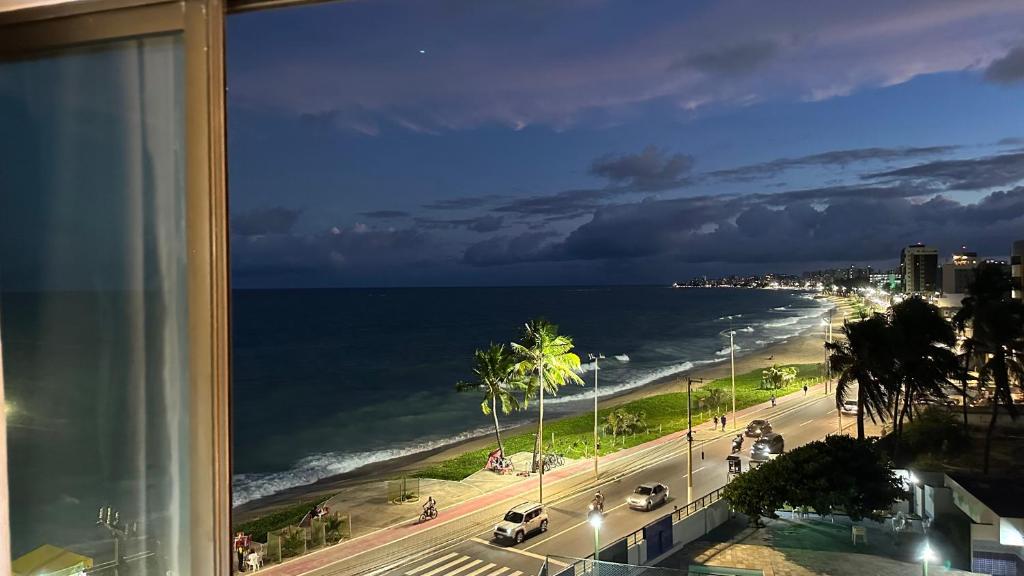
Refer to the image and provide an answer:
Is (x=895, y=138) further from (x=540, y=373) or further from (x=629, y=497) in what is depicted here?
(x=629, y=497)

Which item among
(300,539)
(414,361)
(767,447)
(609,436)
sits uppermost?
(767,447)

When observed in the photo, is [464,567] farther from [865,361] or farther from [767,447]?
[865,361]

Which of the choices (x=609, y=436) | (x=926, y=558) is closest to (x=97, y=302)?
(x=926, y=558)

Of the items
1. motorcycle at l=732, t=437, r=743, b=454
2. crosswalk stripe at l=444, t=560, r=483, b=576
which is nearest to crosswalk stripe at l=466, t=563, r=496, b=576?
crosswalk stripe at l=444, t=560, r=483, b=576

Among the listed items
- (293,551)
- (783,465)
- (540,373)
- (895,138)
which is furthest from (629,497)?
(895,138)

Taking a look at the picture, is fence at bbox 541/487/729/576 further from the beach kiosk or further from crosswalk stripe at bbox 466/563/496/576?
the beach kiosk

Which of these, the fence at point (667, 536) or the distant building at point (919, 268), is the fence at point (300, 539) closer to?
the fence at point (667, 536)
